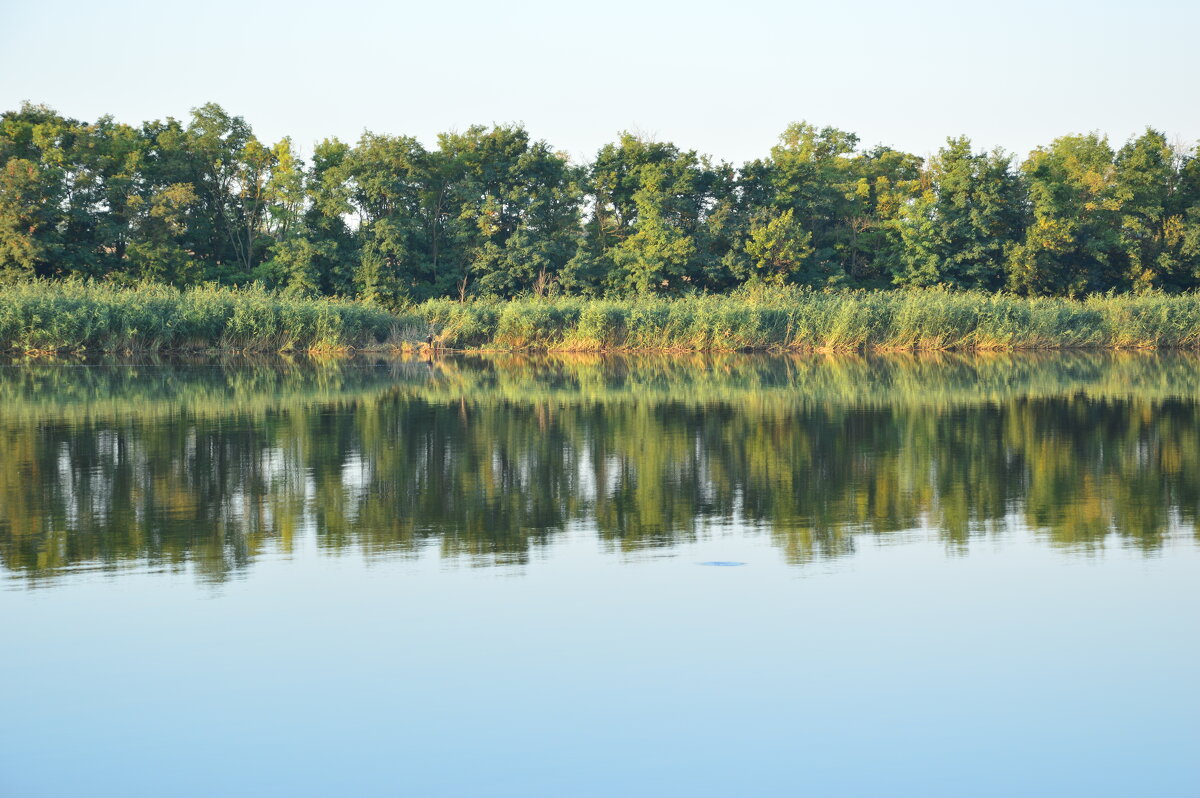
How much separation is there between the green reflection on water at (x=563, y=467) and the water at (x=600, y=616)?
64 millimetres

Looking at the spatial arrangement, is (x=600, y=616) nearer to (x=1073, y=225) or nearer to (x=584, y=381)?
(x=584, y=381)

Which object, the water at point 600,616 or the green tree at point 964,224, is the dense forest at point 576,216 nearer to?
the green tree at point 964,224

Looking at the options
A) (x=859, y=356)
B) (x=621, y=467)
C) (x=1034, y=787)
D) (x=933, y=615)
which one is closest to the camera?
(x=1034, y=787)

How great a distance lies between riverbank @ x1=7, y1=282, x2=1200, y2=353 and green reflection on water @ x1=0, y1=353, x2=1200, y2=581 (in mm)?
13867

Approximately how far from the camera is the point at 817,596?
6398 millimetres

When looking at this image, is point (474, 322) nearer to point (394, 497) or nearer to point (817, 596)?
point (394, 497)

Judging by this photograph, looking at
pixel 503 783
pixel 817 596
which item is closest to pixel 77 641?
pixel 503 783

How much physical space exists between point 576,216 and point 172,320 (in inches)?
781

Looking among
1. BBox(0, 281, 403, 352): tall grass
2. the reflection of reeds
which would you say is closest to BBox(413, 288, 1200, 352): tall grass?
the reflection of reeds

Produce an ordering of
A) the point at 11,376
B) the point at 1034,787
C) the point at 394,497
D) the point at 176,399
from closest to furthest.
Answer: the point at 1034,787, the point at 394,497, the point at 176,399, the point at 11,376

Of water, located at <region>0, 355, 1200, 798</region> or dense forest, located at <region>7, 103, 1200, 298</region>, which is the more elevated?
dense forest, located at <region>7, 103, 1200, 298</region>

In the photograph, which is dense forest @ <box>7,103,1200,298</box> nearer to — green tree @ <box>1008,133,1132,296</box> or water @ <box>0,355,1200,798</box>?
green tree @ <box>1008,133,1132,296</box>

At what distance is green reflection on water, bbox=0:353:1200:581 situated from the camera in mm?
8141

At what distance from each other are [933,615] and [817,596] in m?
0.65
